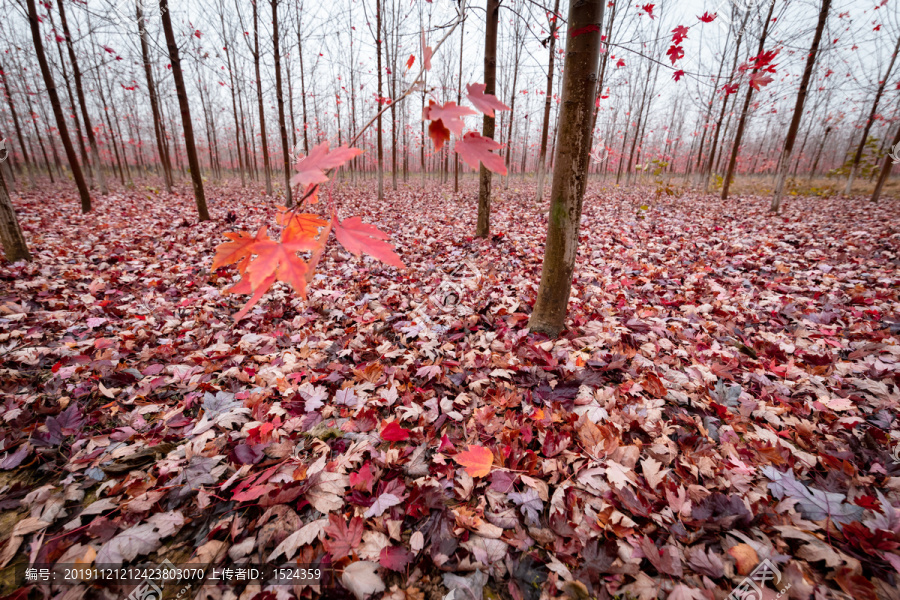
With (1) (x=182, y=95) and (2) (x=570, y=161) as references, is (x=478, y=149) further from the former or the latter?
(1) (x=182, y=95)

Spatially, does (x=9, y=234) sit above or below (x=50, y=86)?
below

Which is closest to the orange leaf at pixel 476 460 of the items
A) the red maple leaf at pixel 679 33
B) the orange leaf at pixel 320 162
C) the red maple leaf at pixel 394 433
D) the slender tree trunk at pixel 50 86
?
the red maple leaf at pixel 394 433

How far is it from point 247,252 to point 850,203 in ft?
55.5

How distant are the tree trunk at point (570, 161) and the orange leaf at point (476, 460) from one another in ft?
4.22

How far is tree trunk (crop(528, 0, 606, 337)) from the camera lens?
2066 millimetres

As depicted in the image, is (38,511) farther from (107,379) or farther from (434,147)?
(434,147)

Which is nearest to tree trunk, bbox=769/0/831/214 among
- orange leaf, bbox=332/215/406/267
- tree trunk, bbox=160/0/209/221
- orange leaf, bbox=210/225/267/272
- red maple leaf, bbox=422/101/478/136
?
red maple leaf, bbox=422/101/478/136

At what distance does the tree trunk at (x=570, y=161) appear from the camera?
6.78ft

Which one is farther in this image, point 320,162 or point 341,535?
point 341,535

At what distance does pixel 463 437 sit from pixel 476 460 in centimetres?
22

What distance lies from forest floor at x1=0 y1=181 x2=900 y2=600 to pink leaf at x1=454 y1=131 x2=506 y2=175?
1.44 m

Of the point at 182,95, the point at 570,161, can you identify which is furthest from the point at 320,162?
the point at 182,95

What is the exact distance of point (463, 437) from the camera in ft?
6.23

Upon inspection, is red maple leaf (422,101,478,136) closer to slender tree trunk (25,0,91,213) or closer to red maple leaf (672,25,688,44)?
red maple leaf (672,25,688,44)
